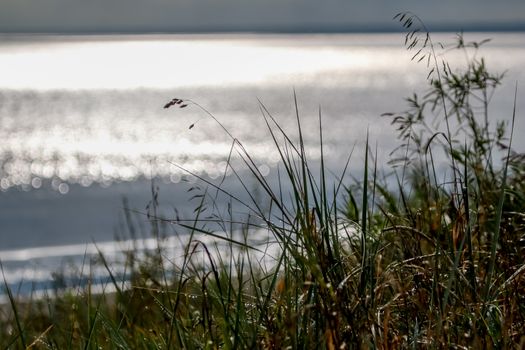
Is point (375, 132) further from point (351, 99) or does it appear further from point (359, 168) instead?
point (351, 99)

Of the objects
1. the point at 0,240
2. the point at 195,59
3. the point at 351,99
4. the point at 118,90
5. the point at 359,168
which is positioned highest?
the point at 195,59

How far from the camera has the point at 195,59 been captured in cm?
10688

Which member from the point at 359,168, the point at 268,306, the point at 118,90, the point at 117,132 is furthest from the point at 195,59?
the point at 268,306

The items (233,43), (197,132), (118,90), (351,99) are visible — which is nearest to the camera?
(197,132)

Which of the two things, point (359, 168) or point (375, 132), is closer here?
point (359, 168)

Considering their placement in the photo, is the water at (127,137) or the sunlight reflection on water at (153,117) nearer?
the water at (127,137)

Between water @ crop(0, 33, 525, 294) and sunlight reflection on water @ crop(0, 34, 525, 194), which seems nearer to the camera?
water @ crop(0, 33, 525, 294)

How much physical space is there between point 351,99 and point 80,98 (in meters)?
15.6

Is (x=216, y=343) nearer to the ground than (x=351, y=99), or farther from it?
nearer to the ground

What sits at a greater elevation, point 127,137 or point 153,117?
point 153,117

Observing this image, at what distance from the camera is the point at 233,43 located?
560 feet

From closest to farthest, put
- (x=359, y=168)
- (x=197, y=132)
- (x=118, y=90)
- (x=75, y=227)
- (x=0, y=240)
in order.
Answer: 1. (x=0, y=240)
2. (x=75, y=227)
3. (x=359, y=168)
4. (x=197, y=132)
5. (x=118, y=90)

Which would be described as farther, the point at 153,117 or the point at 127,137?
the point at 153,117

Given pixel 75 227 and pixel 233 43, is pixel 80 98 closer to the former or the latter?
pixel 75 227
